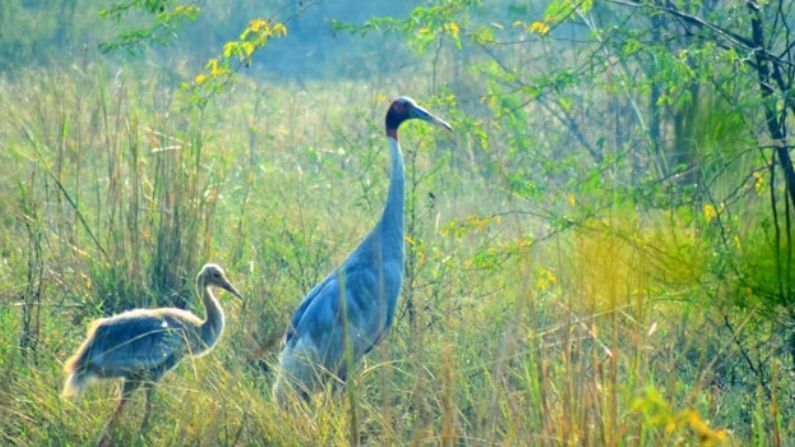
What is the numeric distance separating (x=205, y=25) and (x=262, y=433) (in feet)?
32.7

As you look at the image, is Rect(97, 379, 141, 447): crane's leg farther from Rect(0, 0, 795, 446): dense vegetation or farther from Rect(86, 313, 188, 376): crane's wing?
Rect(86, 313, 188, 376): crane's wing

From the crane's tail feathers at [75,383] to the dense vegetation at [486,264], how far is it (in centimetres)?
7

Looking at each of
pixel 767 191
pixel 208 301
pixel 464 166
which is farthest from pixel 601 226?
pixel 464 166

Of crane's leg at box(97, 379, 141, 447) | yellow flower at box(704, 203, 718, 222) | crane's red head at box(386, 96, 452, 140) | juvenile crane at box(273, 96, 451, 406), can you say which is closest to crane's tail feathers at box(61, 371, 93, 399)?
crane's leg at box(97, 379, 141, 447)

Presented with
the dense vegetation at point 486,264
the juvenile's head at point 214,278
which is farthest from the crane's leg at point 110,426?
the juvenile's head at point 214,278

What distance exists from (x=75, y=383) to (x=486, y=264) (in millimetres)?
1594

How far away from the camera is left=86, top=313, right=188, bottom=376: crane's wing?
5.31 metres

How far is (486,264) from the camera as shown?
5426 mm

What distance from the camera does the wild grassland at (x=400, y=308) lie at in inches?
152

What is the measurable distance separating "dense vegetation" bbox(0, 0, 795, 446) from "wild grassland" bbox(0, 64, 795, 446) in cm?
2

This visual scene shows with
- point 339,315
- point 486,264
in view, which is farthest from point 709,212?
point 339,315

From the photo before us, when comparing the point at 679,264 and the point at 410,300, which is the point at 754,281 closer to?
the point at 679,264

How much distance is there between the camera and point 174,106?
8961mm

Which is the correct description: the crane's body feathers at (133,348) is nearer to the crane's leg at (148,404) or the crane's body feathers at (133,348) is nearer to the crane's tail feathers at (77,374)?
the crane's tail feathers at (77,374)
